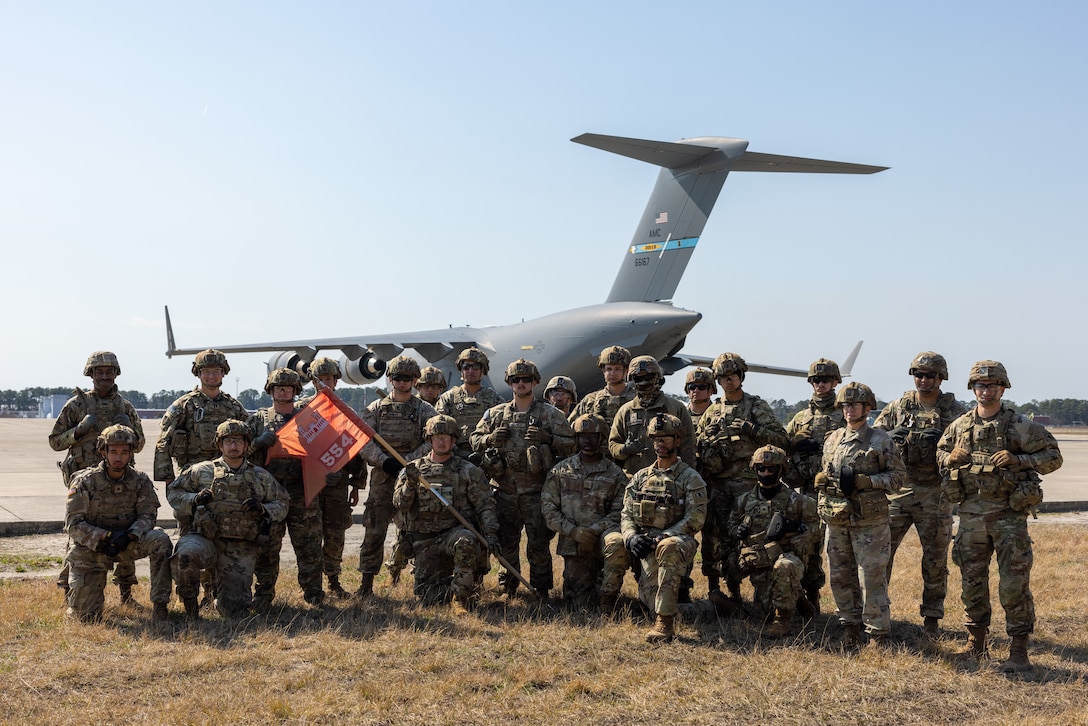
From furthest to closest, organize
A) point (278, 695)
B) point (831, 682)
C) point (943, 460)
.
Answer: point (943, 460) → point (831, 682) → point (278, 695)

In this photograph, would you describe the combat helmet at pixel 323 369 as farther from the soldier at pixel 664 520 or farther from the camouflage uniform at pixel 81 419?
the soldier at pixel 664 520

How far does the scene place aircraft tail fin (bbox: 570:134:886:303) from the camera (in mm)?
19094

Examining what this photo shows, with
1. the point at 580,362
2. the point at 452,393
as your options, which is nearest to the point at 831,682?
the point at 452,393

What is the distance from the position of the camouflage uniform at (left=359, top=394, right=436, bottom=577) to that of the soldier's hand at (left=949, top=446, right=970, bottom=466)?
15.3ft

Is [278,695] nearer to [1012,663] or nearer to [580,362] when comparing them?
[1012,663]

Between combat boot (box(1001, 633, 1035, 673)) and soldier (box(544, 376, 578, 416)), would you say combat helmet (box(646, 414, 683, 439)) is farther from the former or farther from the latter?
combat boot (box(1001, 633, 1035, 673))

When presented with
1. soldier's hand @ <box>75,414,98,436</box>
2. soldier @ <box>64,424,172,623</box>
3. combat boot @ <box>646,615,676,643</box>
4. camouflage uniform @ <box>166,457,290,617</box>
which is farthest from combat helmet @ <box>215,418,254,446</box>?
combat boot @ <box>646,615,676,643</box>

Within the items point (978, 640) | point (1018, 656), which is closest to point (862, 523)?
point (978, 640)

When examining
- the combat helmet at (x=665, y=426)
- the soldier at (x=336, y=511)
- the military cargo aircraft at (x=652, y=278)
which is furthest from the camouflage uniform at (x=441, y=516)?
the military cargo aircraft at (x=652, y=278)

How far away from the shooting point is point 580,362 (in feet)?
69.1

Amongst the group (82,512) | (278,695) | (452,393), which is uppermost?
(452,393)

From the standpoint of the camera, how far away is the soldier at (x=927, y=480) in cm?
782

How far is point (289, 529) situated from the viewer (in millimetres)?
8695

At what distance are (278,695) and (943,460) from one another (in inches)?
199
